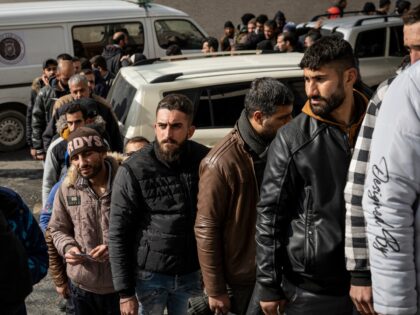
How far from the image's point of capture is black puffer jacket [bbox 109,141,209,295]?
3475mm

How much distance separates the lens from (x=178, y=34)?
11.0m

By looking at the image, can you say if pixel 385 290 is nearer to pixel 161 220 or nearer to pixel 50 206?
pixel 161 220

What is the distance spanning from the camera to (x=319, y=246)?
107 inches

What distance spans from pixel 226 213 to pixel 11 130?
25.2 ft

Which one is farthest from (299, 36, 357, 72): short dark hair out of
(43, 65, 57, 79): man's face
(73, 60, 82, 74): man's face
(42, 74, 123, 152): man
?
(43, 65, 57, 79): man's face

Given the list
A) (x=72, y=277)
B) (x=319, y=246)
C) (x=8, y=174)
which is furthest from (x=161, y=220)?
(x=8, y=174)

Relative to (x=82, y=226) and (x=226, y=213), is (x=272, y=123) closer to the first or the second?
(x=226, y=213)

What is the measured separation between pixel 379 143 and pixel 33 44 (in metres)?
8.66

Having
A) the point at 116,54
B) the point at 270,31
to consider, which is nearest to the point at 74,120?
the point at 116,54

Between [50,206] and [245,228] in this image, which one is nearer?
[245,228]

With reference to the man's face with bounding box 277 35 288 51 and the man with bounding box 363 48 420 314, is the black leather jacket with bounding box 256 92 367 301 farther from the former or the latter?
the man's face with bounding box 277 35 288 51

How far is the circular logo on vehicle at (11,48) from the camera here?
10.0 meters

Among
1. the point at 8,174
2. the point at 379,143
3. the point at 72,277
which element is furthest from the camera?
the point at 8,174

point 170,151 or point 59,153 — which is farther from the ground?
point 170,151
